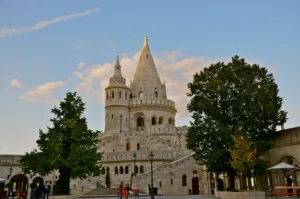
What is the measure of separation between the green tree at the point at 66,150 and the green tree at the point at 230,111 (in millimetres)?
8919

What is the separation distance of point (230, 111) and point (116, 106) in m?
35.0

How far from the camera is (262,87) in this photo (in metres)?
26.5

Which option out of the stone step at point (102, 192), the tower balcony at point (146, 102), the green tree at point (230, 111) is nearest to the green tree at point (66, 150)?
the green tree at point (230, 111)

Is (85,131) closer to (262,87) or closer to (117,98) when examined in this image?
(262,87)

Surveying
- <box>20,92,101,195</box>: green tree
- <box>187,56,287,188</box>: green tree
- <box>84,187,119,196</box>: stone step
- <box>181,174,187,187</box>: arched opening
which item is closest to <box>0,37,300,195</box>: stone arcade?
<box>181,174,187,187</box>: arched opening

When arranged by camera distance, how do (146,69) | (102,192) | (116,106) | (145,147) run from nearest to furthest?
1. (102,192)
2. (145,147)
3. (116,106)
4. (146,69)

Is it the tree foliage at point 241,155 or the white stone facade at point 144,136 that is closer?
the tree foliage at point 241,155

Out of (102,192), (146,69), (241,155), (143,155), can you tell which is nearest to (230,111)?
(241,155)

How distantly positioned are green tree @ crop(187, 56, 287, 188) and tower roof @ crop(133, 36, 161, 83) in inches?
1428

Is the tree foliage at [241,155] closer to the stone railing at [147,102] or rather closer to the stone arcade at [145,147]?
the stone arcade at [145,147]

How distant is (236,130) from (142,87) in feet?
130

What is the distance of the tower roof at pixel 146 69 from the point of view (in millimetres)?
65062

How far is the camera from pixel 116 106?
59594 mm

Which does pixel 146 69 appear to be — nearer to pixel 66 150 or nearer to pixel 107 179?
pixel 107 179
